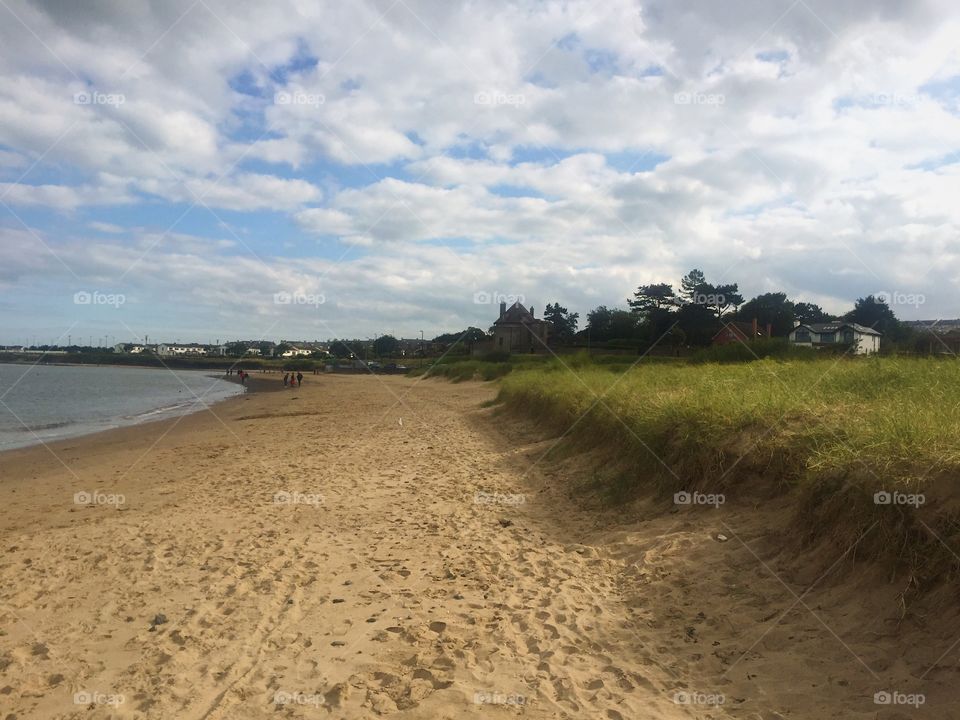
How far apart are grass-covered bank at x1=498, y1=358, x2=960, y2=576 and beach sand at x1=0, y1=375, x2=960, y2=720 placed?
0.44 meters

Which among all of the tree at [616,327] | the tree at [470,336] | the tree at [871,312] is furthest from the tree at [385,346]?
the tree at [871,312]

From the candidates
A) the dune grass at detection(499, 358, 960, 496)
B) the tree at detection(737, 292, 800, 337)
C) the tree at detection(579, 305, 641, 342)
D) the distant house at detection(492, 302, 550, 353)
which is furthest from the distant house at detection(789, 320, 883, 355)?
the dune grass at detection(499, 358, 960, 496)

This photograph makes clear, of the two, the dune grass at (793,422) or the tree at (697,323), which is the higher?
the tree at (697,323)

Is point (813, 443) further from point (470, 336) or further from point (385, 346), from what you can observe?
point (385, 346)

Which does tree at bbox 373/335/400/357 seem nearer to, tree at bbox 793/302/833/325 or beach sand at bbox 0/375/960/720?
tree at bbox 793/302/833/325

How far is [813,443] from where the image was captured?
6.36 m

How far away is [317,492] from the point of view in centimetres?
1034

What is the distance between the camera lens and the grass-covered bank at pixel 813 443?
4504 mm

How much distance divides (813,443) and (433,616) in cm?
406

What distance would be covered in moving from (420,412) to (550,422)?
11012mm

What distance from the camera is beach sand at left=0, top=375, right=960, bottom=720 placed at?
3.89 metres

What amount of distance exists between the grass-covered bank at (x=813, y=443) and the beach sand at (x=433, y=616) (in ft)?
1.43

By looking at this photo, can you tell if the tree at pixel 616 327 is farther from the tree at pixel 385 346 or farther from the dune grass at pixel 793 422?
the tree at pixel 385 346

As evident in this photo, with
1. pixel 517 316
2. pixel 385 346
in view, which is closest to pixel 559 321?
pixel 517 316
